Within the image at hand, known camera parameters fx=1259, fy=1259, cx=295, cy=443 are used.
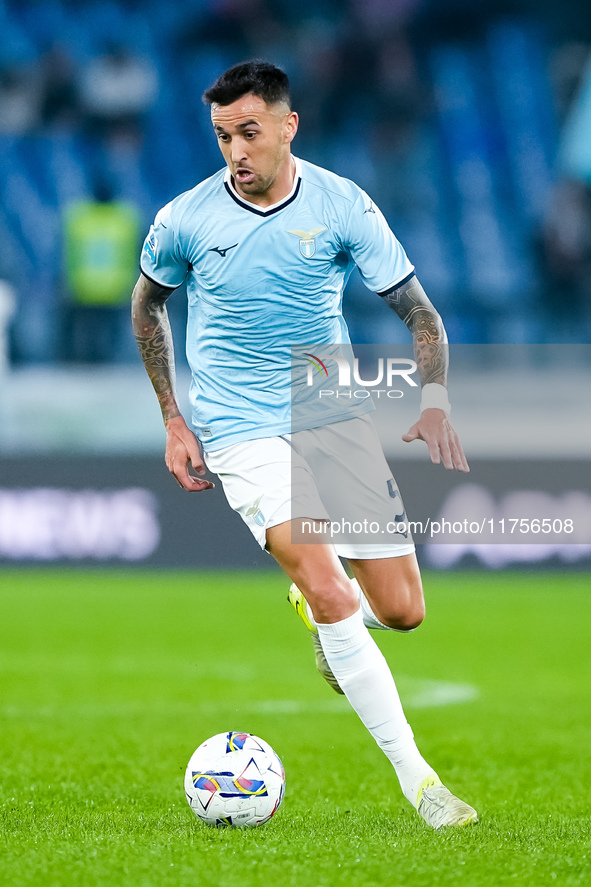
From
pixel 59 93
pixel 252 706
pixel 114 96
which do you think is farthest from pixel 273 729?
pixel 59 93

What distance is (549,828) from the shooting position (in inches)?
152

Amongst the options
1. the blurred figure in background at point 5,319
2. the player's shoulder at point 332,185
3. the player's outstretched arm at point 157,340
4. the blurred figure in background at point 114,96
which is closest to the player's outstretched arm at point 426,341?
the player's shoulder at point 332,185

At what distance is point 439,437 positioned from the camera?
155 inches

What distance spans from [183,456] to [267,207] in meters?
0.87

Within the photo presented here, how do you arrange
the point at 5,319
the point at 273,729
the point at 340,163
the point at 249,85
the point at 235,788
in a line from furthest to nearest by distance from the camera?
the point at 340,163, the point at 5,319, the point at 273,729, the point at 249,85, the point at 235,788

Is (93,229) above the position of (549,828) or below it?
above

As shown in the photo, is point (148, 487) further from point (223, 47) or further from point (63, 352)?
point (223, 47)

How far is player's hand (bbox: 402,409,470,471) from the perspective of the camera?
390cm

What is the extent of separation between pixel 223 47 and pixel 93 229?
4003mm

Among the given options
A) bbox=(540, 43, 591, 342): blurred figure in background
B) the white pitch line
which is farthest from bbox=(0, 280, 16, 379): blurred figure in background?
the white pitch line

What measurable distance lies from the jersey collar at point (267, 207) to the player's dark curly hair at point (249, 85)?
270mm

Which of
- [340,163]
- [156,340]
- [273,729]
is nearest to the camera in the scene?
[156,340]

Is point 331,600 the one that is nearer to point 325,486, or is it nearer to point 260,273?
point 325,486

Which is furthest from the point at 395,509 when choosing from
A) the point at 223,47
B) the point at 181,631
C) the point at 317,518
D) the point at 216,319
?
the point at 223,47
